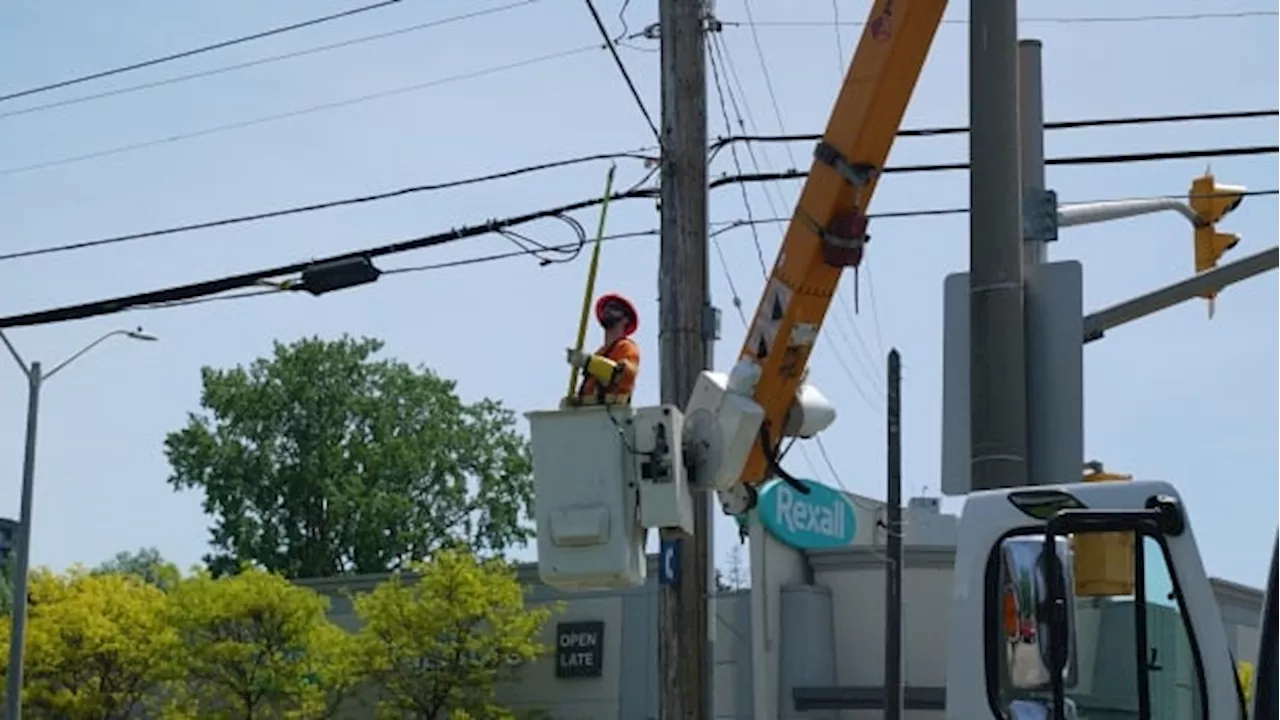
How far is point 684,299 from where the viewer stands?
14.5 metres

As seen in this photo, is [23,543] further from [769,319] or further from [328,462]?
[328,462]

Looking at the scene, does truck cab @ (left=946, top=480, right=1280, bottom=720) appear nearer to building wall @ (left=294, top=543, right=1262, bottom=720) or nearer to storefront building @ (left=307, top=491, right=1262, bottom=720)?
storefront building @ (left=307, top=491, right=1262, bottom=720)

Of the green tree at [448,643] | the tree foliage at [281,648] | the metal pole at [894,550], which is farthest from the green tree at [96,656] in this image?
the metal pole at [894,550]

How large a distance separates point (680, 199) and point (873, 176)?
4442 mm

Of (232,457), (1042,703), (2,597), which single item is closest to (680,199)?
(1042,703)

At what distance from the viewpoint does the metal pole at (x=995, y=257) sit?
9.46m

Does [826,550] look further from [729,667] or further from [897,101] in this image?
[897,101]

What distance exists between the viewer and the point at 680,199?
14758 mm

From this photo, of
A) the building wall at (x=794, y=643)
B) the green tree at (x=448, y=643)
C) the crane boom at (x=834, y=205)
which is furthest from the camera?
the green tree at (x=448, y=643)

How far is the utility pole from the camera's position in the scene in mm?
14281

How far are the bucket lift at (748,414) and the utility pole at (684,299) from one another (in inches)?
135

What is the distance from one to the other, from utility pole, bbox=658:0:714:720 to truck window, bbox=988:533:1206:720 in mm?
7980

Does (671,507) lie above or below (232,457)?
below

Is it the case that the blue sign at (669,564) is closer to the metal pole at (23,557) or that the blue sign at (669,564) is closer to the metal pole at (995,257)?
the metal pole at (995,257)
